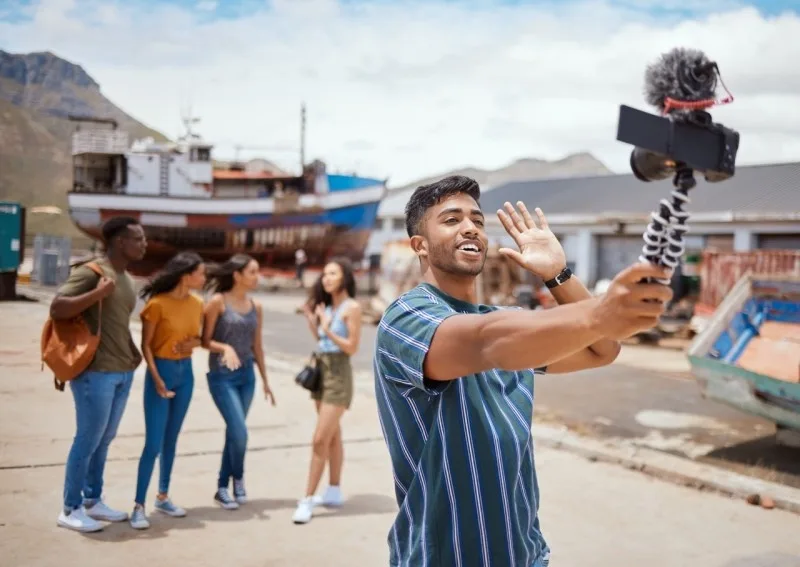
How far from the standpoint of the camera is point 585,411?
9.22 metres

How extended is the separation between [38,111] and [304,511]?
509 centimetres

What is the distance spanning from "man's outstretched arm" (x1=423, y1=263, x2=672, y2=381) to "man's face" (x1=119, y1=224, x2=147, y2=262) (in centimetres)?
359

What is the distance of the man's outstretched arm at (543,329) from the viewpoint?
1384mm

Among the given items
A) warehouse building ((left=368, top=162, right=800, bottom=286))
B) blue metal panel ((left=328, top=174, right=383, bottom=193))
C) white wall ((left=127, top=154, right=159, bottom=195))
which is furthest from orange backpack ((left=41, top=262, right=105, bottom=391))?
blue metal panel ((left=328, top=174, right=383, bottom=193))

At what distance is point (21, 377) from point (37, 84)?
9.74ft

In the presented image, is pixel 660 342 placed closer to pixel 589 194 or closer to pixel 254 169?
pixel 589 194

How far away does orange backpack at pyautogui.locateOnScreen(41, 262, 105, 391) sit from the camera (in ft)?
15.0

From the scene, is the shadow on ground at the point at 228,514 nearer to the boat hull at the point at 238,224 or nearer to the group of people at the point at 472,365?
the group of people at the point at 472,365

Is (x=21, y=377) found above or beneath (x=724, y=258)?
beneath

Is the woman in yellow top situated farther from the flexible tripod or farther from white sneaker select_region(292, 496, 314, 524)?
the flexible tripod

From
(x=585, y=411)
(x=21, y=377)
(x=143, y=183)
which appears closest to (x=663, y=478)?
(x=585, y=411)

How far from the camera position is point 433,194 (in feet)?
7.14

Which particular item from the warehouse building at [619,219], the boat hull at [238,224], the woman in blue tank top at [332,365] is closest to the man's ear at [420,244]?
the woman in blue tank top at [332,365]

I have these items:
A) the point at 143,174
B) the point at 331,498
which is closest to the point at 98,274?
the point at 331,498
